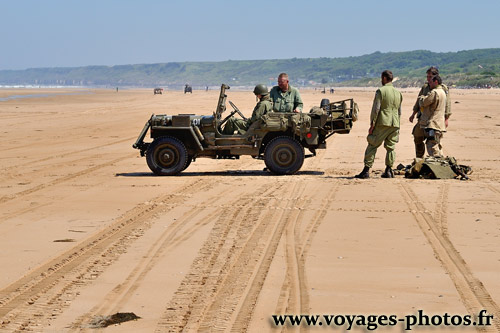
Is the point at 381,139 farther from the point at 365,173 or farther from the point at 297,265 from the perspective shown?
the point at 297,265

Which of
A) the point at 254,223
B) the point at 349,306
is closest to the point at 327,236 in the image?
the point at 254,223

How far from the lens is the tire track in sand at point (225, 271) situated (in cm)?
558

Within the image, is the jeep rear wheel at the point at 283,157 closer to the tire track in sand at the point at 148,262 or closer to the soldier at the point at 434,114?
the soldier at the point at 434,114

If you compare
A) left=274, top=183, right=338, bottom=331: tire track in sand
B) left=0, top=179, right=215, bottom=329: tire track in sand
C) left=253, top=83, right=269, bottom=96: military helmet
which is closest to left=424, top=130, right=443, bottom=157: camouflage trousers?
left=253, top=83, right=269, bottom=96: military helmet

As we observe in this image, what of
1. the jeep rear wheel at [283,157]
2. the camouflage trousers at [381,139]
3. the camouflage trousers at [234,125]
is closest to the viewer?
the camouflage trousers at [381,139]

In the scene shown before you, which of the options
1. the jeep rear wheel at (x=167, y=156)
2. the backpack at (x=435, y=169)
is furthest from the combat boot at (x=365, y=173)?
the jeep rear wheel at (x=167, y=156)

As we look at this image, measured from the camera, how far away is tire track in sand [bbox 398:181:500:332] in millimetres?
5676

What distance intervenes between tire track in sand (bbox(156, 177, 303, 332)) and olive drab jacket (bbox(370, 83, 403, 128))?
125 inches

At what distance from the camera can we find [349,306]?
227 inches

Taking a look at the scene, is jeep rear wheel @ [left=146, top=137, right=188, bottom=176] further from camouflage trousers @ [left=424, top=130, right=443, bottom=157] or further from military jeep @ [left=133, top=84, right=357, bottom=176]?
camouflage trousers @ [left=424, top=130, right=443, bottom=157]

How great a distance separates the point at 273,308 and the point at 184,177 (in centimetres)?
779

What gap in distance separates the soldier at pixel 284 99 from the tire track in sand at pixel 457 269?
3.95 metres

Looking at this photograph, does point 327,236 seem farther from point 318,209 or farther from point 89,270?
point 89,270

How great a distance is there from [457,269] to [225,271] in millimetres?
1905
